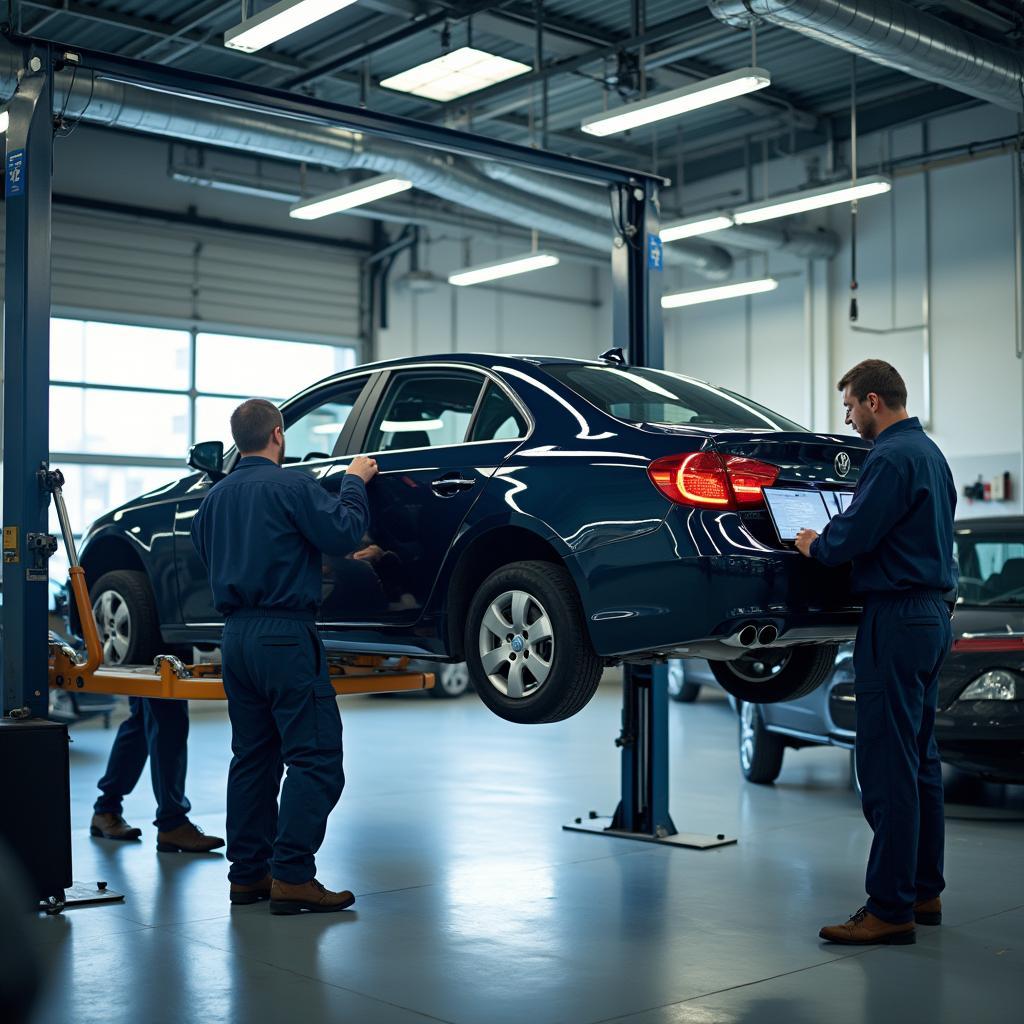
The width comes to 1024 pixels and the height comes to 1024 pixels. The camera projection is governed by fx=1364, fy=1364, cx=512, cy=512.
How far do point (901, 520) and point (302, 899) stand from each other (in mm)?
2729

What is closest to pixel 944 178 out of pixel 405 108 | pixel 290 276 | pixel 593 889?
pixel 405 108

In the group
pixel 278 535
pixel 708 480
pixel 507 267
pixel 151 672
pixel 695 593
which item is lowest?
pixel 151 672

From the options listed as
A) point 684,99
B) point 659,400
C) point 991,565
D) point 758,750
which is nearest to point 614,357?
point 659,400

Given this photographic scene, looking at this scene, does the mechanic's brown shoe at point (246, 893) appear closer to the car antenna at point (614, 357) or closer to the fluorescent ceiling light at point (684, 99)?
the car antenna at point (614, 357)

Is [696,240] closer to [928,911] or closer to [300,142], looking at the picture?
[300,142]

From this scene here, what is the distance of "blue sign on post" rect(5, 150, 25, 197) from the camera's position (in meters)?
5.61

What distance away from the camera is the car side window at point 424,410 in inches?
216

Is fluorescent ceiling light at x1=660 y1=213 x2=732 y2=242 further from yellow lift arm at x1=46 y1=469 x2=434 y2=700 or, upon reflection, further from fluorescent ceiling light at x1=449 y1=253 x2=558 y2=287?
yellow lift arm at x1=46 y1=469 x2=434 y2=700

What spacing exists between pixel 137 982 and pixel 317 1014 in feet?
2.45

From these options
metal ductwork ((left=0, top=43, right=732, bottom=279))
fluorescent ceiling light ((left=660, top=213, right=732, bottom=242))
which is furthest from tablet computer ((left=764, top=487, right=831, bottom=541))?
fluorescent ceiling light ((left=660, top=213, right=732, bottom=242))

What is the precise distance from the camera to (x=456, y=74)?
482 inches

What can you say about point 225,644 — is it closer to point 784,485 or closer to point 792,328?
point 784,485

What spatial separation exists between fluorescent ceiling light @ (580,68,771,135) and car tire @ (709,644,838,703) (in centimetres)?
488

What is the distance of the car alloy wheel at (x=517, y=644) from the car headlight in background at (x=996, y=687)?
3171 mm
